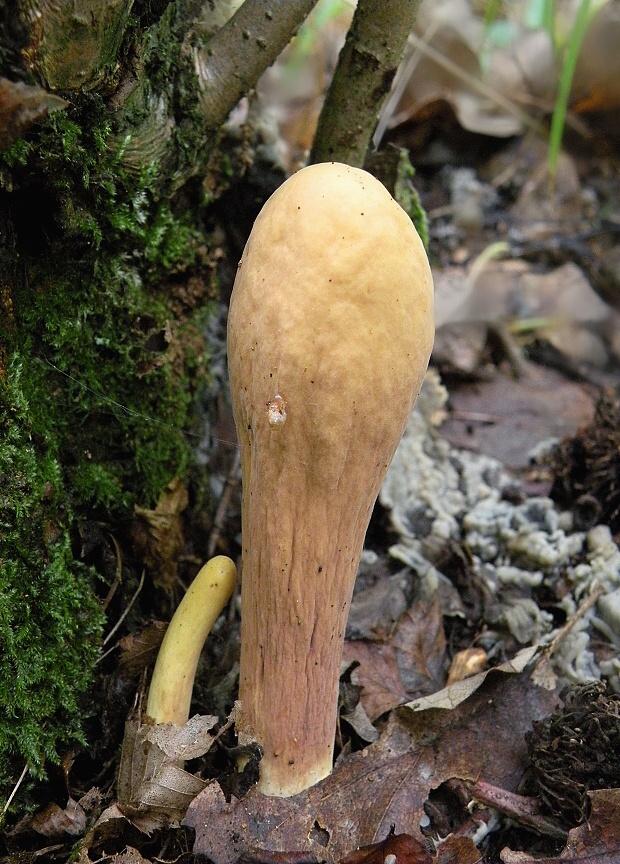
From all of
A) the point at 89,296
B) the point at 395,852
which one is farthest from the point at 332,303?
the point at 395,852

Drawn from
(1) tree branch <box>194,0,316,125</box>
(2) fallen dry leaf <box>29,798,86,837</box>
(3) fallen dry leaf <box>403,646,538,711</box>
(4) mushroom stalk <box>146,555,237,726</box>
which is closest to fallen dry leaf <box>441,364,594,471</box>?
(3) fallen dry leaf <box>403,646,538,711</box>

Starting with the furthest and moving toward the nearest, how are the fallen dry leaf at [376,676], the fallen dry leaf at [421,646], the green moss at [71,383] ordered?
the fallen dry leaf at [421,646], the fallen dry leaf at [376,676], the green moss at [71,383]

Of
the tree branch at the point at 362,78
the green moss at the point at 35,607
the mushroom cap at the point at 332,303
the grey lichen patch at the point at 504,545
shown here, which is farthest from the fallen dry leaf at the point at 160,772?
the tree branch at the point at 362,78

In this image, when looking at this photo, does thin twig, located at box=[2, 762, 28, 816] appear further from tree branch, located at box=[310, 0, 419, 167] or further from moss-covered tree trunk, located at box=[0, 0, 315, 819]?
tree branch, located at box=[310, 0, 419, 167]

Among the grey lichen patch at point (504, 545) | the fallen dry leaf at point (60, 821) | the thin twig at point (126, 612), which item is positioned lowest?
the fallen dry leaf at point (60, 821)

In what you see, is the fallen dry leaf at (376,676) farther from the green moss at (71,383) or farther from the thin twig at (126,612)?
the green moss at (71,383)

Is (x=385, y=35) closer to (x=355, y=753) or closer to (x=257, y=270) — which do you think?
(x=257, y=270)

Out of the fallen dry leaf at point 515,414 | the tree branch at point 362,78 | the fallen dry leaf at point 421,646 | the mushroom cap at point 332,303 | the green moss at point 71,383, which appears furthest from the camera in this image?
the fallen dry leaf at point 515,414
